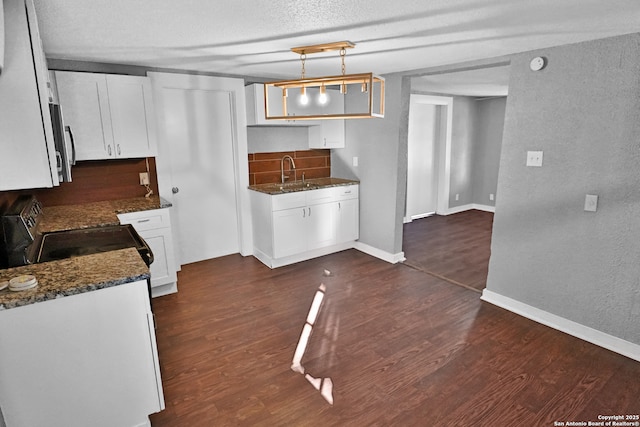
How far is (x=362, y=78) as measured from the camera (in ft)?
7.20

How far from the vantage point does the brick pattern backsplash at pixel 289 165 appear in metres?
4.59

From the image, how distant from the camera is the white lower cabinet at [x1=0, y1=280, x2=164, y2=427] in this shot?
1582 millimetres

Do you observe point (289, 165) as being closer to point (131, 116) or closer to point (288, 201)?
point (288, 201)

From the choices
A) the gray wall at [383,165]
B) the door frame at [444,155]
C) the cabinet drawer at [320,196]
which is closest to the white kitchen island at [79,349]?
the cabinet drawer at [320,196]

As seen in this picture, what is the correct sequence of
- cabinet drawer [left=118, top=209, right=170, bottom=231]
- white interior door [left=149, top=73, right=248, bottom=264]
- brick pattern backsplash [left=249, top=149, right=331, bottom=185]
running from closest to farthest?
cabinet drawer [left=118, top=209, right=170, bottom=231], white interior door [left=149, top=73, right=248, bottom=264], brick pattern backsplash [left=249, top=149, right=331, bottom=185]

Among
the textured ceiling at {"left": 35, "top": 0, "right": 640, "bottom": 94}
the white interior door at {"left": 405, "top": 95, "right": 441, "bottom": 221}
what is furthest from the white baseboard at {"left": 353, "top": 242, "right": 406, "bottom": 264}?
the textured ceiling at {"left": 35, "top": 0, "right": 640, "bottom": 94}

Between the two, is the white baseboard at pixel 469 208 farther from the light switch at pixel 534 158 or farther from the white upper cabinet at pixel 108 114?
the white upper cabinet at pixel 108 114

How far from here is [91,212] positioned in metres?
3.23

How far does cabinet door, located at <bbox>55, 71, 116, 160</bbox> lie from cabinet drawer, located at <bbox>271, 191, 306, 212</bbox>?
1653 millimetres

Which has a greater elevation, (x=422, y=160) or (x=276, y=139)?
(x=276, y=139)

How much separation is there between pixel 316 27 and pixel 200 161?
2.57m

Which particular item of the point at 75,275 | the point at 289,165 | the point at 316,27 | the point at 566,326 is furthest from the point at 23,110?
the point at 566,326

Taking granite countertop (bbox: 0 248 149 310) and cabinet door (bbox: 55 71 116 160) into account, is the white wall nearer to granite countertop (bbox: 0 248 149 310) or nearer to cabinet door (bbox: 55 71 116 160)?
cabinet door (bbox: 55 71 116 160)

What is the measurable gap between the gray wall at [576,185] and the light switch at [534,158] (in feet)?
0.14
